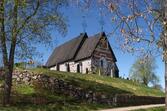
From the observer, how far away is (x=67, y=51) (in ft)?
308

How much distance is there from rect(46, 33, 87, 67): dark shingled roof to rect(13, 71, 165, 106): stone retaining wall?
44.7m

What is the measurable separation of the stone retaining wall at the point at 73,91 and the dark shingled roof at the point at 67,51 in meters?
44.7

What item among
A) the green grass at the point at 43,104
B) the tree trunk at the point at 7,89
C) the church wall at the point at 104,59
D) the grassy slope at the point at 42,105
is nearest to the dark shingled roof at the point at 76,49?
the church wall at the point at 104,59

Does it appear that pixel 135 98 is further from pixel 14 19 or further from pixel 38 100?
pixel 14 19

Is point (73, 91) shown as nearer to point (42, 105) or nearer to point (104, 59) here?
point (42, 105)

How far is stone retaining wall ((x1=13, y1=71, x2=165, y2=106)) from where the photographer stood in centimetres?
4112

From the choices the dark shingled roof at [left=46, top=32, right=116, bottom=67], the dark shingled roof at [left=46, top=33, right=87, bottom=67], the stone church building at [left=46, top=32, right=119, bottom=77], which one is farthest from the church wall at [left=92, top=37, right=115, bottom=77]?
the dark shingled roof at [left=46, top=33, right=87, bottom=67]

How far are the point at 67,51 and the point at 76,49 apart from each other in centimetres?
536

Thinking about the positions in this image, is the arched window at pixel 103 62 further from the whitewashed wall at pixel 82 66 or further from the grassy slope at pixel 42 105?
the grassy slope at pixel 42 105

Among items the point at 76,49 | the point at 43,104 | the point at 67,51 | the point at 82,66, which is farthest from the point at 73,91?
the point at 67,51

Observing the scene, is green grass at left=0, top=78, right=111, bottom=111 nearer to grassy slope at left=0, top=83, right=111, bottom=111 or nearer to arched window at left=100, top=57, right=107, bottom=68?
grassy slope at left=0, top=83, right=111, bottom=111

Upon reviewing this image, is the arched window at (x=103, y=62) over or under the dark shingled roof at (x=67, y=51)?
under

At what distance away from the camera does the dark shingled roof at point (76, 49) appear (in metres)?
83.9

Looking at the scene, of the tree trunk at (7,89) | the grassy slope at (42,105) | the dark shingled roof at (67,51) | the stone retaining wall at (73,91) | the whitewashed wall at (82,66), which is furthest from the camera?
the dark shingled roof at (67,51)
